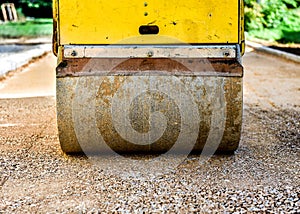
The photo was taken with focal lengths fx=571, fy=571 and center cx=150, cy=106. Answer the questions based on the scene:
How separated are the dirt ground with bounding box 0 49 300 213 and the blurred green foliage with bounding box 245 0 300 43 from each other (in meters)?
15.2

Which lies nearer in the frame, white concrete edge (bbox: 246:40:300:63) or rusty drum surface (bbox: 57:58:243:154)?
rusty drum surface (bbox: 57:58:243:154)

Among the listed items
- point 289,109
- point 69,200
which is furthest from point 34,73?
point 69,200

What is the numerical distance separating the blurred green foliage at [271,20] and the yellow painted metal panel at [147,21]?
1590 centimetres

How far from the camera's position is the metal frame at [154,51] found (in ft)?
14.0

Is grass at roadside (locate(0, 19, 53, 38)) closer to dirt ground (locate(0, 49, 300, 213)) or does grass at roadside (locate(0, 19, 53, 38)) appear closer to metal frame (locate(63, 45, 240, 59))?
dirt ground (locate(0, 49, 300, 213))

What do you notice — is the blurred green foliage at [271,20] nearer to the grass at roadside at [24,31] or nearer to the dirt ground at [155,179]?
the grass at roadside at [24,31]

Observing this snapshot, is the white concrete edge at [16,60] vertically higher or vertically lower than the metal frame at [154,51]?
lower

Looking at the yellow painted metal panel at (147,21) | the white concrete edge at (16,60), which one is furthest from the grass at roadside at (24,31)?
the yellow painted metal panel at (147,21)

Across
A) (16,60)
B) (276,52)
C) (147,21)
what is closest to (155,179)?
(147,21)

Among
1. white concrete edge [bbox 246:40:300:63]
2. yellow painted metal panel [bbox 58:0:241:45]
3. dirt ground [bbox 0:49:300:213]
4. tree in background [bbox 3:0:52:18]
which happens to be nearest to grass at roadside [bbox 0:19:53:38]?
white concrete edge [bbox 246:40:300:63]

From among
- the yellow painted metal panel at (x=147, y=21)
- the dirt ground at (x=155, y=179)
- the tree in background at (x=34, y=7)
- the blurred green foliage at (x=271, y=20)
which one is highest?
the yellow painted metal panel at (x=147, y=21)

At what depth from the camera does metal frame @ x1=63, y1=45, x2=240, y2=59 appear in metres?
4.25

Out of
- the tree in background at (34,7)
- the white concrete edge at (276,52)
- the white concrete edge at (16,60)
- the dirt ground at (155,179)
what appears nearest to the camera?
the dirt ground at (155,179)

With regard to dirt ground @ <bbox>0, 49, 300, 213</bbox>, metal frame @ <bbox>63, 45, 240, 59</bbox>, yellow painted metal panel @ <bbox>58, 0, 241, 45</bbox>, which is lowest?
dirt ground @ <bbox>0, 49, 300, 213</bbox>
